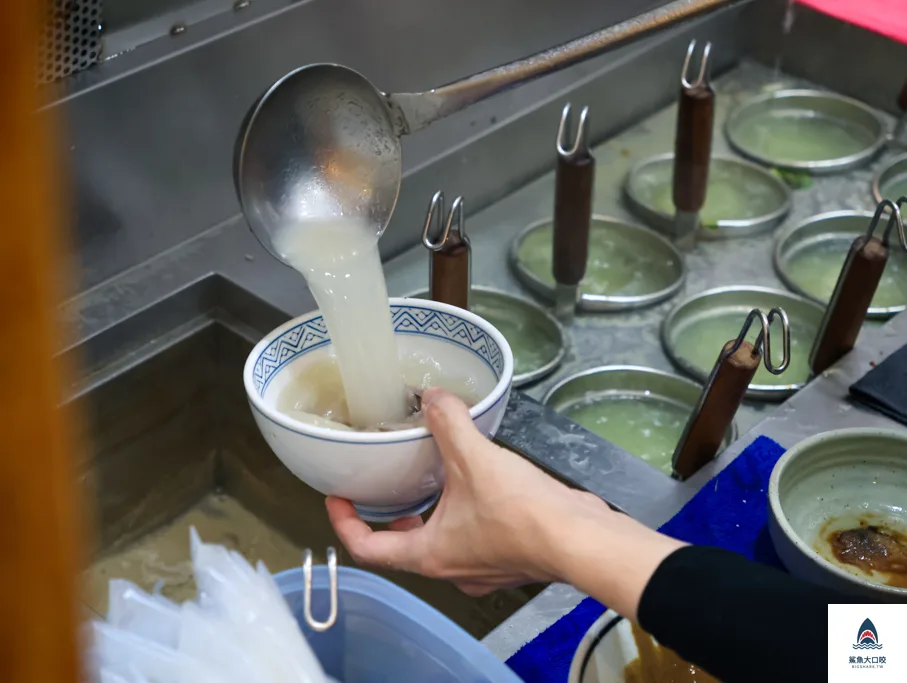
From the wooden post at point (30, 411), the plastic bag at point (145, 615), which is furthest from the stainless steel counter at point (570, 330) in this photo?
the wooden post at point (30, 411)

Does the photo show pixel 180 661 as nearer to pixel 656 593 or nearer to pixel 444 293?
pixel 656 593

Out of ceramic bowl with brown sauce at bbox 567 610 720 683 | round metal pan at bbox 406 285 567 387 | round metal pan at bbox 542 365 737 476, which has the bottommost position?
round metal pan at bbox 542 365 737 476

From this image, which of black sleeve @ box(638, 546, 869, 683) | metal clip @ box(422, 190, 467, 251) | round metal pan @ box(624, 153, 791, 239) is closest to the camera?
black sleeve @ box(638, 546, 869, 683)

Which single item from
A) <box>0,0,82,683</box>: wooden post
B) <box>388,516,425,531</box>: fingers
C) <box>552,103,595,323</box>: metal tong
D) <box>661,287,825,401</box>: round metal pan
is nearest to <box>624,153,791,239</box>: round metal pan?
<box>661,287,825,401</box>: round metal pan

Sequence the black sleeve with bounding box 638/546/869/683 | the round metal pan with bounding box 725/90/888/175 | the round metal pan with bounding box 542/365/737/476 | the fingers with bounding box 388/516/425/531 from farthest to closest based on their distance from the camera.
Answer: the round metal pan with bounding box 725/90/888/175 → the round metal pan with bounding box 542/365/737/476 → the fingers with bounding box 388/516/425/531 → the black sleeve with bounding box 638/546/869/683

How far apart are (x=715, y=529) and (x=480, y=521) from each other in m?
0.40

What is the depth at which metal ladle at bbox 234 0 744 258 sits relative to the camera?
0.98m

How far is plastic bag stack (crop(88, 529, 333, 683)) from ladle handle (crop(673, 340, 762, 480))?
21.0 inches

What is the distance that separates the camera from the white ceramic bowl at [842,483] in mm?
1062

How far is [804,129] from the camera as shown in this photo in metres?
2.03

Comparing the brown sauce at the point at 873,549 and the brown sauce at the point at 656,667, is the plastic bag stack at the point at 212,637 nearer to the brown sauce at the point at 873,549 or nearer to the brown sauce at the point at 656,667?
the brown sauce at the point at 656,667

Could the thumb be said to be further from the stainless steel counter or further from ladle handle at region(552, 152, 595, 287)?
ladle handle at region(552, 152, 595, 287)

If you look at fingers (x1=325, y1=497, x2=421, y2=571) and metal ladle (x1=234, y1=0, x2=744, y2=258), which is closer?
fingers (x1=325, y1=497, x2=421, y2=571)

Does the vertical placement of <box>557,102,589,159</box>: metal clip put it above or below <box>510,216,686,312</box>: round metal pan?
above
